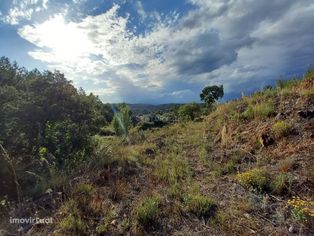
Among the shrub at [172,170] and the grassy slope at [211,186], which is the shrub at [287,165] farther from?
the shrub at [172,170]

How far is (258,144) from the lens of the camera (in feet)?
20.2

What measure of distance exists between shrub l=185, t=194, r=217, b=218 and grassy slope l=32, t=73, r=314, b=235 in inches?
0.5

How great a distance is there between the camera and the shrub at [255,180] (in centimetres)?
415

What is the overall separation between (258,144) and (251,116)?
5.74 ft

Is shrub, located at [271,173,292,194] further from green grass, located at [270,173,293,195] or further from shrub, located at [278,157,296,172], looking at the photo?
shrub, located at [278,157,296,172]

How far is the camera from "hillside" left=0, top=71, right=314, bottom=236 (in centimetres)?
342

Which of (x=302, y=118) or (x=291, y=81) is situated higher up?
(x=291, y=81)

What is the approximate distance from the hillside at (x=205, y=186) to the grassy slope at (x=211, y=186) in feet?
0.05

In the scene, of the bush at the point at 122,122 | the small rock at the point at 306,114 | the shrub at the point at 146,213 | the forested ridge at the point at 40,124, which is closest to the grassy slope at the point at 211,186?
the shrub at the point at 146,213

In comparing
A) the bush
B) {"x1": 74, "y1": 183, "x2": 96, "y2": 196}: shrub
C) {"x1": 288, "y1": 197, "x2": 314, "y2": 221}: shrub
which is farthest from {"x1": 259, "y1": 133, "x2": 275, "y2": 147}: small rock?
the bush

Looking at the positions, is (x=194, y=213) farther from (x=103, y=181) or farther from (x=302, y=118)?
(x=302, y=118)

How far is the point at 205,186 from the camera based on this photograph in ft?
15.1

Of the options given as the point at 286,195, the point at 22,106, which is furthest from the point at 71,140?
the point at 286,195

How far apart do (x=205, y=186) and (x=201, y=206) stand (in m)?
0.89
